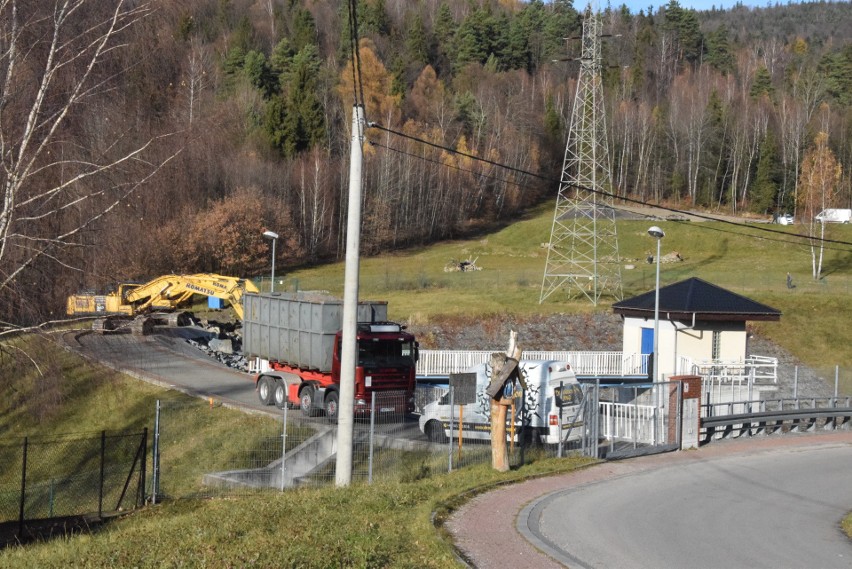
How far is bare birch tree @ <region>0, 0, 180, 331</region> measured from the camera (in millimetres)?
11047

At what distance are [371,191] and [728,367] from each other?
57.8 metres

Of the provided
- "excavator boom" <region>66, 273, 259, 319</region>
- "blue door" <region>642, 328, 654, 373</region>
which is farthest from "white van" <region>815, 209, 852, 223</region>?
"excavator boom" <region>66, 273, 259, 319</region>

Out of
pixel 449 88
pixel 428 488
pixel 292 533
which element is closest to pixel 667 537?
pixel 428 488

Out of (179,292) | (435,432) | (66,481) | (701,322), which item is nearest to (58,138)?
(66,481)

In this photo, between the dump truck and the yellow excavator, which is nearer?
the dump truck

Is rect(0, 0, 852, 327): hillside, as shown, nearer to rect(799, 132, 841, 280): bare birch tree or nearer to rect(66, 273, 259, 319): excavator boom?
rect(799, 132, 841, 280): bare birch tree

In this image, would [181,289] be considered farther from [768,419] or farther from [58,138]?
[58,138]

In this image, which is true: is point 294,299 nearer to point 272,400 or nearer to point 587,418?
point 272,400

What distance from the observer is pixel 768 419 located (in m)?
25.6

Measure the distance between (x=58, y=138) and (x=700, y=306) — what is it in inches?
1148

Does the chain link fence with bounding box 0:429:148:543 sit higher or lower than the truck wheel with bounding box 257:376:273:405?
lower

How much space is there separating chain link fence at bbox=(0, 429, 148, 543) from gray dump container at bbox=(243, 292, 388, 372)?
5.51 metres

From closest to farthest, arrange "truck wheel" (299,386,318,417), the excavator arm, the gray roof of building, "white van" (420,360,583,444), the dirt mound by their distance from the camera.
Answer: "white van" (420,360,583,444), "truck wheel" (299,386,318,417), the gray roof of building, the excavator arm, the dirt mound

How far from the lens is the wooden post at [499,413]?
17672mm
